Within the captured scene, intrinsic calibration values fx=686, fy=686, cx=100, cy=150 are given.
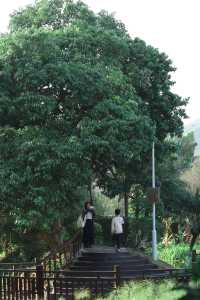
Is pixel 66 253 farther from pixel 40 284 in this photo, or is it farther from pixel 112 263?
pixel 40 284

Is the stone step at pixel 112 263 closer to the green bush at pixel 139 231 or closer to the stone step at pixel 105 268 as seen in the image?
the stone step at pixel 105 268

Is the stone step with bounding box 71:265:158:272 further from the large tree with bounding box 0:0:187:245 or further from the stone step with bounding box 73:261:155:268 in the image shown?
the large tree with bounding box 0:0:187:245

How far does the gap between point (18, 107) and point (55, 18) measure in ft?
23.6

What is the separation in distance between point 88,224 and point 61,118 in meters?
4.14

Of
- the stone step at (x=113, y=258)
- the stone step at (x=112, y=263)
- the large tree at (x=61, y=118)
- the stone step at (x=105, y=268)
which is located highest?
the large tree at (x=61, y=118)

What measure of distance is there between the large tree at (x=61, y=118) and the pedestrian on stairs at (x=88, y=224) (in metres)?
0.74

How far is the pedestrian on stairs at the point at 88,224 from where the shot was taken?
84.0 ft

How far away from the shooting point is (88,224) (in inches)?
1017

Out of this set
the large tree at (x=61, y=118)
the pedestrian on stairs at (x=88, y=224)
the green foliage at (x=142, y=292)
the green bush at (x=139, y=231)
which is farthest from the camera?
the green bush at (x=139, y=231)

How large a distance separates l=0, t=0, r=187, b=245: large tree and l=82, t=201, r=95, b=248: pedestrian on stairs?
741mm

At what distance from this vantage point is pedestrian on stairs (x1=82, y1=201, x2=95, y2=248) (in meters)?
25.6

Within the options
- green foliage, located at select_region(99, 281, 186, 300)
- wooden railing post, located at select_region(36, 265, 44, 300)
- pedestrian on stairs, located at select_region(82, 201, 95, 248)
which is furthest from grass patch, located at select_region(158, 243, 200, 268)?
green foliage, located at select_region(99, 281, 186, 300)

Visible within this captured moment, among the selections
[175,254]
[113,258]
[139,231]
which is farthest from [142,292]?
[139,231]

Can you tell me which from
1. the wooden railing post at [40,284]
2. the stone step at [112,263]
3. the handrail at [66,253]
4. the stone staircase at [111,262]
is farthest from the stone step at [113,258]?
the wooden railing post at [40,284]
